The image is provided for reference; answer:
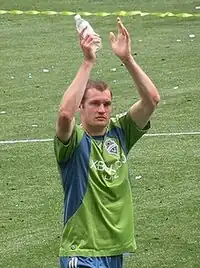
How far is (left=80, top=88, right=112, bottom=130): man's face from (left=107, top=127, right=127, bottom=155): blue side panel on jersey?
0.35 feet

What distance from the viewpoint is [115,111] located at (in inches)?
492

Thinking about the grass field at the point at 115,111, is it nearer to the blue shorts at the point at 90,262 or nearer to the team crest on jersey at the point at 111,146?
the blue shorts at the point at 90,262

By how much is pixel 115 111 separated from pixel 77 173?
6655 millimetres

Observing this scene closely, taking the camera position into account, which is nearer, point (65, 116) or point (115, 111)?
point (65, 116)

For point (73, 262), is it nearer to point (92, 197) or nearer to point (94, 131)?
Answer: point (92, 197)

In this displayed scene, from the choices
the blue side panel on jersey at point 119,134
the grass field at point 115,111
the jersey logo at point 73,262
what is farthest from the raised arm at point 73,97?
the grass field at point 115,111

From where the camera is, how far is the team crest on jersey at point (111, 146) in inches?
235

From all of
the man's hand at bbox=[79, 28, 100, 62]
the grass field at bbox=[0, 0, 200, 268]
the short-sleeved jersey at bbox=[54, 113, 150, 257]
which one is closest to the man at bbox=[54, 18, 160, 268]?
the short-sleeved jersey at bbox=[54, 113, 150, 257]

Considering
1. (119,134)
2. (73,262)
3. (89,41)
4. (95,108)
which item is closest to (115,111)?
(119,134)

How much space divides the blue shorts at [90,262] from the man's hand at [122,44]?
1146 mm

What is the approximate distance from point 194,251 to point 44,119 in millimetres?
4489

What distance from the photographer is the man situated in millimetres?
5859

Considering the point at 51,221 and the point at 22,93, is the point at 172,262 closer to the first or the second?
the point at 51,221

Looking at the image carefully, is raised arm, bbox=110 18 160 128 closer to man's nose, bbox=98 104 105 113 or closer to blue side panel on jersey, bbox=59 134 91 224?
man's nose, bbox=98 104 105 113
